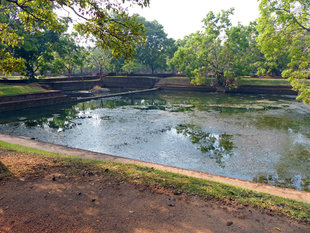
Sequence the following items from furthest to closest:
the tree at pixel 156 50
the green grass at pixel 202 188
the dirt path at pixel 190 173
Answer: the tree at pixel 156 50
the dirt path at pixel 190 173
the green grass at pixel 202 188

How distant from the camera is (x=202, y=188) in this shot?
19.2 ft

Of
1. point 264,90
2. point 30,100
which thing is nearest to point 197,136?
point 30,100

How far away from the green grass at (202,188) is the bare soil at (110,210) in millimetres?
219

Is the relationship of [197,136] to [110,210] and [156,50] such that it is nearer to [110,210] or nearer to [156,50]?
[110,210]

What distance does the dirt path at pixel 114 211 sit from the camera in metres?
4.35

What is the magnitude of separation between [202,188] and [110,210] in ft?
7.68

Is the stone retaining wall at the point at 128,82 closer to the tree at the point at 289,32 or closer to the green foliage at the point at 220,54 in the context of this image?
the green foliage at the point at 220,54

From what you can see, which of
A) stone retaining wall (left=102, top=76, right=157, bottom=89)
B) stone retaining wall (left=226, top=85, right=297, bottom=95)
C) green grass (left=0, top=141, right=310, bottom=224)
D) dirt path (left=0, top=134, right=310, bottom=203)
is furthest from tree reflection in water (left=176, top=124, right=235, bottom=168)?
stone retaining wall (left=102, top=76, right=157, bottom=89)

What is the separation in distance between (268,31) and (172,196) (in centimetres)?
1417

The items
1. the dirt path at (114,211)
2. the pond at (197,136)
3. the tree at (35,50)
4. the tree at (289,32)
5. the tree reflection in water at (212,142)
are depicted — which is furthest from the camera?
the tree at (35,50)

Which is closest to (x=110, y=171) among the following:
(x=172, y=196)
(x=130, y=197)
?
(x=130, y=197)

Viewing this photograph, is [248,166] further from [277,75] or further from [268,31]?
[277,75]

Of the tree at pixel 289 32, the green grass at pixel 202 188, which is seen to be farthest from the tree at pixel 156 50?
the green grass at pixel 202 188

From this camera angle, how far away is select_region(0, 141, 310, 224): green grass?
16.7 ft
